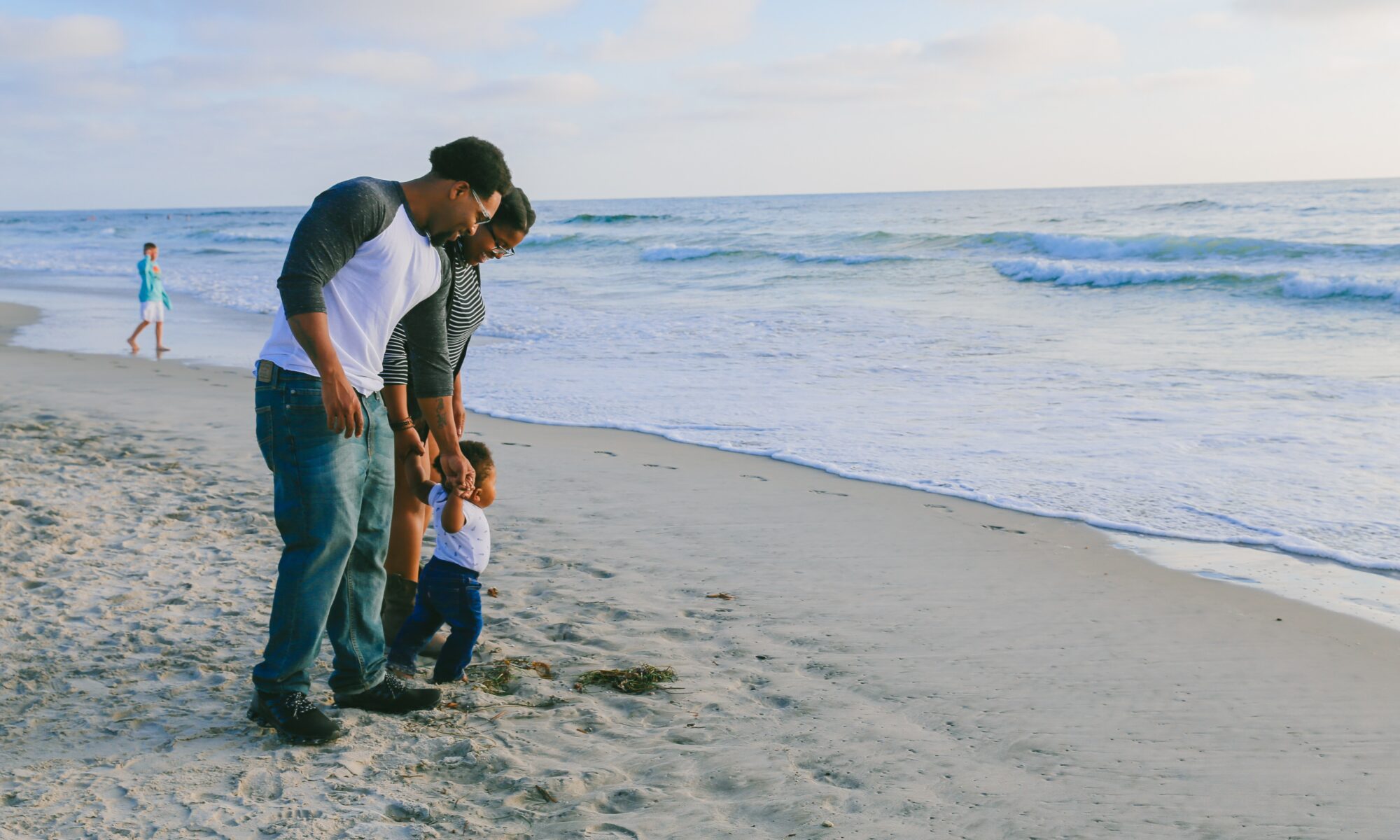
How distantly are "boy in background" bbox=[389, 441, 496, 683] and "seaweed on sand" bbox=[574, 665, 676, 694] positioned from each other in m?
0.39

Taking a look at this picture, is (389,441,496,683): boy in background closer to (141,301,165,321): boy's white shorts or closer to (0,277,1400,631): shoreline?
(0,277,1400,631): shoreline

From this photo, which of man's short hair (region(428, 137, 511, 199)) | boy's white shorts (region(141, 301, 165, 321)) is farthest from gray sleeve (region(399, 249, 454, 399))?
boy's white shorts (region(141, 301, 165, 321))

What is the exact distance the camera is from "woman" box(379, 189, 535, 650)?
130 inches

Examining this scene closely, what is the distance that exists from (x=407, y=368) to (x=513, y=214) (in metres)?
0.61

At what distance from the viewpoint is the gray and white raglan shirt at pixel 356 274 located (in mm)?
2447

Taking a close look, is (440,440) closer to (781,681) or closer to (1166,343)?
(781,681)

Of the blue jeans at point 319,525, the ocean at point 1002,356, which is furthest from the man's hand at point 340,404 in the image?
the ocean at point 1002,356

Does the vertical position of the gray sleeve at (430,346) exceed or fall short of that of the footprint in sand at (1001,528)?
it exceeds it

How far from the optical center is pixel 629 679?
135 inches

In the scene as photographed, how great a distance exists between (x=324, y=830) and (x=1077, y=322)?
13.8 metres

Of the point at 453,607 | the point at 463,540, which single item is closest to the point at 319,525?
the point at 463,540

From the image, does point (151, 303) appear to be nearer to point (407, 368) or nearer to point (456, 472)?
point (407, 368)

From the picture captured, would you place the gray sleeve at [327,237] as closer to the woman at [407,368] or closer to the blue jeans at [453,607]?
the woman at [407,368]

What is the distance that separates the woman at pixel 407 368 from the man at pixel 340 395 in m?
0.33
